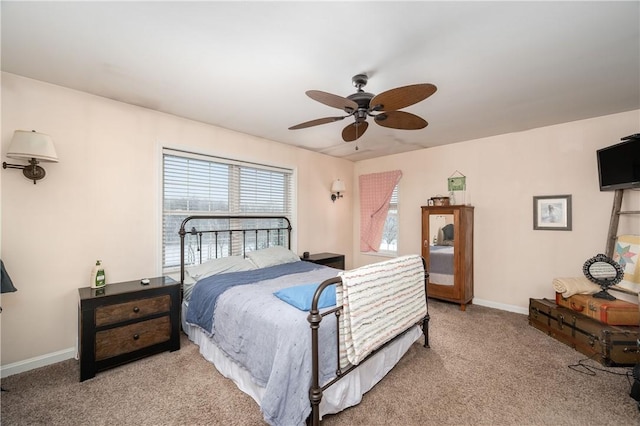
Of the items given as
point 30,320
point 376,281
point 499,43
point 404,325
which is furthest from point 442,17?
point 30,320

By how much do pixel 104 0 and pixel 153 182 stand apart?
178 centimetres

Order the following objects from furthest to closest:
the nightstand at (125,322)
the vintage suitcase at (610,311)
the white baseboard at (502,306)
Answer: the white baseboard at (502,306)
the vintage suitcase at (610,311)
the nightstand at (125,322)

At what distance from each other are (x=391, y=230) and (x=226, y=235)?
9.53 ft

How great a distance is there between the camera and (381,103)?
1736mm

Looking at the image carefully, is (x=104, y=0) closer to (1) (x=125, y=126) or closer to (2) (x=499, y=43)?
(1) (x=125, y=126)

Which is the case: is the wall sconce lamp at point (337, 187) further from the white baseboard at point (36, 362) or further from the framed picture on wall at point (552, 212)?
the white baseboard at point (36, 362)

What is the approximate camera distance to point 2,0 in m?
1.42

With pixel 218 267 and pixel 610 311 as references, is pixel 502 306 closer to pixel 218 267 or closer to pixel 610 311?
pixel 610 311

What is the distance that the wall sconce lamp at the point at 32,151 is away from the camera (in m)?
2.02

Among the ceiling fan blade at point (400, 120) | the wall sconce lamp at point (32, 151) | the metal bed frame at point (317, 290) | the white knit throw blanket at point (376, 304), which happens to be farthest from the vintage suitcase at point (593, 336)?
the wall sconce lamp at point (32, 151)

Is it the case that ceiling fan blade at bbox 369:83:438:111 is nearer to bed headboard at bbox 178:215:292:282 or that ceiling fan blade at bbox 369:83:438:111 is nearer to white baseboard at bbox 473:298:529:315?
bed headboard at bbox 178:215:292:282

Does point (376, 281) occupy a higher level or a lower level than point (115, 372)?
higher

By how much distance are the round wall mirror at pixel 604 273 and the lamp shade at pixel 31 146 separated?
5040mm

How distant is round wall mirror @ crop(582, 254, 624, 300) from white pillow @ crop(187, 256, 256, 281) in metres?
3.60
